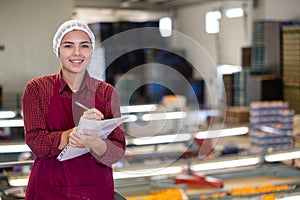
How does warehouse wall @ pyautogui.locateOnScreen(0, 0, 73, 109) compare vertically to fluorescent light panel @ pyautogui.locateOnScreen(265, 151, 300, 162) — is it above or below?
above

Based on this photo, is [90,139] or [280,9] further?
[280,9]

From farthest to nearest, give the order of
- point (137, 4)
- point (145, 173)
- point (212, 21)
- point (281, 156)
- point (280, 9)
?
1. point (137, 4)
2. point (212, 21)
3. point (280, 9)
4. point (281, 156)
5. point (145, 173)

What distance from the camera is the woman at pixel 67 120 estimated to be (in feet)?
5.17

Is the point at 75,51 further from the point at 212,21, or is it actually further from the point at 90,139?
the point at 212,21

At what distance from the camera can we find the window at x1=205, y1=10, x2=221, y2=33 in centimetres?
1348

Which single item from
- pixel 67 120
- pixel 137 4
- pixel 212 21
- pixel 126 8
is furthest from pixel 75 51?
pixel 137 4

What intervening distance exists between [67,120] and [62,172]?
186 mm

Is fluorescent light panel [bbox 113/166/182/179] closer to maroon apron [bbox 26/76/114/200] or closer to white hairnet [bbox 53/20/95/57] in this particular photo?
maroon apron [bbox 26/76/114/200]

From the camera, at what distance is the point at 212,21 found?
45.9ft

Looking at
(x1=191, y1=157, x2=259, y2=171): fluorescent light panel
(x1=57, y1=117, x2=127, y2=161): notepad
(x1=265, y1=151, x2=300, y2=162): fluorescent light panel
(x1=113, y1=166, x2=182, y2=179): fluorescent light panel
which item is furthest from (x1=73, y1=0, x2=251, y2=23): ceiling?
(x1=57, y1=117, x2=127, y2=161): notepad

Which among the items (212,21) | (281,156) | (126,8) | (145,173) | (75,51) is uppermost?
(126,8)

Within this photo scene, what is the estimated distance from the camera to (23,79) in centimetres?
893

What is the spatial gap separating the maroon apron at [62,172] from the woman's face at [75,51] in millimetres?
94

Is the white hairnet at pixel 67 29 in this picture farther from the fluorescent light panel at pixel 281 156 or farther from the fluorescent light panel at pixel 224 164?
the fluorescent light panel at pixel 281 156
